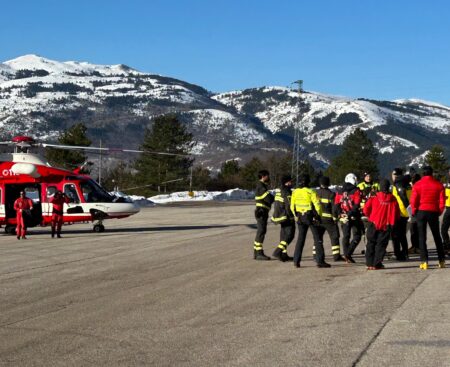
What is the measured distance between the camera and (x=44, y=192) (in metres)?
24.8

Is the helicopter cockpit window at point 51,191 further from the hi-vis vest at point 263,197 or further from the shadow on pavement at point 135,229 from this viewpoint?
the hi-vis vest at point 263,197

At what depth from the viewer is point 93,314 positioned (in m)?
→ 9.46

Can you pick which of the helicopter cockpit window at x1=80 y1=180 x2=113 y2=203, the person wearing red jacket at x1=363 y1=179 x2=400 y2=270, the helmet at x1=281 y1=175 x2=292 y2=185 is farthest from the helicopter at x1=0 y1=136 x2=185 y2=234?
the person wearing red jacket at x1=363 y1=179 x2=400 y2=270

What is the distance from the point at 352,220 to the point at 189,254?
385 centimetres

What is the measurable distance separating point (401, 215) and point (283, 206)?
7.94 feet

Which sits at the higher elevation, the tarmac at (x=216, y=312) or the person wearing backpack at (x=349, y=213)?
the person wearing backpack at (x=349, y=213)

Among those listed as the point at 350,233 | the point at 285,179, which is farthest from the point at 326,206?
the point at 285,179

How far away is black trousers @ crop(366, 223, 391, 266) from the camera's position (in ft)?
45.9

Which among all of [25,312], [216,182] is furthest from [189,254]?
[216,182]

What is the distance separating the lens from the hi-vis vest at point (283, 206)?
50.5ft

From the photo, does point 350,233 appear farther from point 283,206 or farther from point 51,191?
point 51,191

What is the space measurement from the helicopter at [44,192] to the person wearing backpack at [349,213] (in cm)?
1106

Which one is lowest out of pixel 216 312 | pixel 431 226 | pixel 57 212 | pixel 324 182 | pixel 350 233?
pixel 216 312

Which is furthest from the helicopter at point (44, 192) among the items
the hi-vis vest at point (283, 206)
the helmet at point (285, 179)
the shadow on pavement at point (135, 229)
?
the hi-vis vest at point (283, 206)
